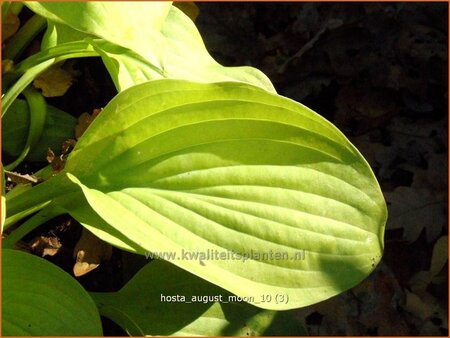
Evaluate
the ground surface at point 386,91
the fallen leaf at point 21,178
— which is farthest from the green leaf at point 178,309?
the ground surface at point 386,91

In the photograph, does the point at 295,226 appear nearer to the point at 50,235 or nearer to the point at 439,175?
the point at 50,235

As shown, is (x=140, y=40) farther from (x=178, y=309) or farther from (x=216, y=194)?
(x=178, y=309)

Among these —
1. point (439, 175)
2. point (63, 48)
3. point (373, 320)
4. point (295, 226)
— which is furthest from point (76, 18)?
point (439, 175)

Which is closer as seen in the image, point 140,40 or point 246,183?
point 140,40

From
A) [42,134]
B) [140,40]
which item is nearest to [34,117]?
[42,134]

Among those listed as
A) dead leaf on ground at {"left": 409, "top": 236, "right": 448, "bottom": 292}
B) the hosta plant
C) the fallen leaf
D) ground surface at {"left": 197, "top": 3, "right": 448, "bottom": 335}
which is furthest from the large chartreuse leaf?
dead leaf on ground at {"left": 409, "top": 236, "right": 448, "bottom": 292}

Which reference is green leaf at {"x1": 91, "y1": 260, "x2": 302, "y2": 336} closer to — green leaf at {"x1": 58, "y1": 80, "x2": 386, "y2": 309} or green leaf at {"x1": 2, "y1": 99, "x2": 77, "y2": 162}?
green leaf at {"x1": 58, "y1": 80, "x2": 386, "y2": 309}

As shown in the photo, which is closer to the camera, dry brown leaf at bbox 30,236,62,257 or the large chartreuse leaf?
the large chartreuse leaf
